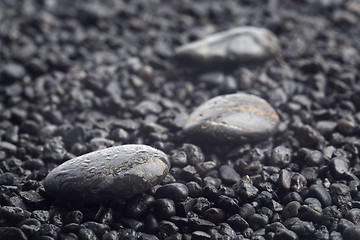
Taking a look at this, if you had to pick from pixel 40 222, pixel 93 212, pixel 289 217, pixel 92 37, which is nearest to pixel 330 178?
pixel 289 217

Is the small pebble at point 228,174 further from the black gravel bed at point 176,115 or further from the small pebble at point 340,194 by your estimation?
the small pebble at point 340,194

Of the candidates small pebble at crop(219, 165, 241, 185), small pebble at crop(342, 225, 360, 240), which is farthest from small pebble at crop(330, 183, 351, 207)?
small pebble at crop(219, 165, 241, 185)

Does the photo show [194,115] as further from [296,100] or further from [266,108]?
[296,100]

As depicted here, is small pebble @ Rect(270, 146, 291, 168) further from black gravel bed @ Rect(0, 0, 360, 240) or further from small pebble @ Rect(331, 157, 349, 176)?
small pebble @ Rect(331, 157, 349, 176)

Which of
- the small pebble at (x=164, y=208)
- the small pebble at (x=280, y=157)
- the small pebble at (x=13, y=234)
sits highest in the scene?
the small pebble at (x=13, y=234)

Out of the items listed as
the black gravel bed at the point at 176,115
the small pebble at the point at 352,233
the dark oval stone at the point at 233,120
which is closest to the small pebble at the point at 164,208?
the black gravel bed at the point at 176,115

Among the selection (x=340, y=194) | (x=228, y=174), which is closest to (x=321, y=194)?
(x=340, y=194)
